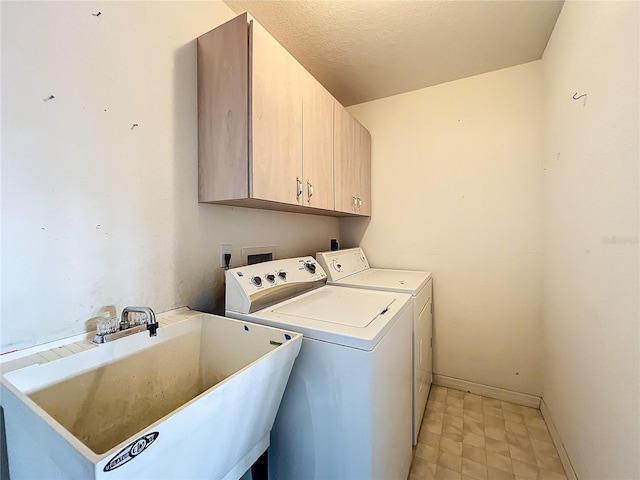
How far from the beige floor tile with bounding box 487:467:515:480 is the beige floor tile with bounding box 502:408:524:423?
50 cm

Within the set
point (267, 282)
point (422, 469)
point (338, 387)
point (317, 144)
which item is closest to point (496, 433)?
point (422, 469)

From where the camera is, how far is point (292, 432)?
1.08m

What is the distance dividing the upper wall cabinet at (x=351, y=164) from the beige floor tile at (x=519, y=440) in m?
1.80

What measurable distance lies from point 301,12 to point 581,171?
5.47 ft

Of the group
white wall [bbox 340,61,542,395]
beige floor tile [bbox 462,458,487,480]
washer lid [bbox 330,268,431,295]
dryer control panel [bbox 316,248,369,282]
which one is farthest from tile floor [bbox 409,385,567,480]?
dryer control panel [bbox 316,248,369,282]

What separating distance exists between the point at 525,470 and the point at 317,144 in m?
2.17

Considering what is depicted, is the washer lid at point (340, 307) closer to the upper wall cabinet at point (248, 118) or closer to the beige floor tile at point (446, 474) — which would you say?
the upper wall cabinet at point (248, 118)

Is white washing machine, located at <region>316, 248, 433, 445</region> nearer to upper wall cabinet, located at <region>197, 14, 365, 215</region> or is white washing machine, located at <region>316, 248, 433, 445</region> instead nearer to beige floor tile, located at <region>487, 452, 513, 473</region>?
beige floor tile, located at <region>487, 452, 513, 473</region>

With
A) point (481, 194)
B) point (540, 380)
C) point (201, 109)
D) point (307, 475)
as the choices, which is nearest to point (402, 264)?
point (481, 194)

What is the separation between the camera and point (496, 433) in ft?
5.73

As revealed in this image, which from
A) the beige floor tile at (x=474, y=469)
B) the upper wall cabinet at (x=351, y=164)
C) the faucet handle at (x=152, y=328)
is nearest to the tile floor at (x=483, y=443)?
the beige floor tile at (x=474, y=469)

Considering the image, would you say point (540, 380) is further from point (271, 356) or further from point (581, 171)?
point (271, 356)

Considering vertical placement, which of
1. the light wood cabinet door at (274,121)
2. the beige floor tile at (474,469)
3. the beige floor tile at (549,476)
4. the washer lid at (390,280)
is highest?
the light wood cabinet door at (274,121)

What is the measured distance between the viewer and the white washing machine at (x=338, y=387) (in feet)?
3.10
